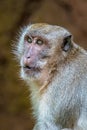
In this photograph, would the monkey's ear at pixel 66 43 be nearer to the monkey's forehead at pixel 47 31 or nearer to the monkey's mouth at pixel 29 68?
the monkey's forehead at pixel 47 31

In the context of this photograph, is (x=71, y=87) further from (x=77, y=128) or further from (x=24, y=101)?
(x=24, y=101)

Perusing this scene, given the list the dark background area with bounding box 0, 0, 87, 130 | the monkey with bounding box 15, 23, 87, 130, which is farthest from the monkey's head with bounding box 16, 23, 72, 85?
the dark background area with bounding box 0, 0, 87, 130

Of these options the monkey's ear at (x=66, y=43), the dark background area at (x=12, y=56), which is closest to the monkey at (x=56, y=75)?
the monkey's ear at (x=66, y=43)

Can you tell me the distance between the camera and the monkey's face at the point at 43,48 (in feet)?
22.7

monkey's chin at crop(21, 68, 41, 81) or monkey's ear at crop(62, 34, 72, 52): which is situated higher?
monkey's ear at crop(62, 34, 72, 52)

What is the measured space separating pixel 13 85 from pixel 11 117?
737 mm

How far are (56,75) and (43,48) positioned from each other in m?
0.37

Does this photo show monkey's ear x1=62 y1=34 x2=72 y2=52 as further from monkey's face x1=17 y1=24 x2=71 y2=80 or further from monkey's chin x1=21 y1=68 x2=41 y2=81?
monkey's chin x1=21 y1=68 x2=41 y2=81

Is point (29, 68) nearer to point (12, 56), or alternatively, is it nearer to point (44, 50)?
point (44, 50)

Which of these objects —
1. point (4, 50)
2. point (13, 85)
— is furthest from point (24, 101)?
point (4, 50)

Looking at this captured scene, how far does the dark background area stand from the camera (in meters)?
12.9

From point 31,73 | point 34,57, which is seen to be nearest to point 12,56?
point 31,73

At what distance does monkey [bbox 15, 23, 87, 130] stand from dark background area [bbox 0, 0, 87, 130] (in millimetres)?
5784

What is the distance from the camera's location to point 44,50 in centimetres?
696
